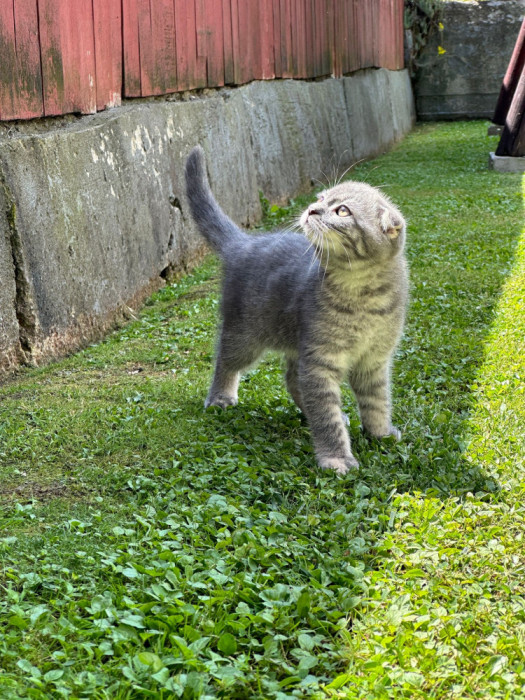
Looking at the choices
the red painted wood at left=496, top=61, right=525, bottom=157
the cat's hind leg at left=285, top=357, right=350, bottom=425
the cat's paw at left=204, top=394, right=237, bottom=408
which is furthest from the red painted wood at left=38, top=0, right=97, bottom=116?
the red painted wood at left=496, top=61, right=525, bottom=157

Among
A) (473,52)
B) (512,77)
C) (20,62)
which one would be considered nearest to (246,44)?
(20,62)

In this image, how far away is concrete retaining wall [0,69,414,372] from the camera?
4.76 metres

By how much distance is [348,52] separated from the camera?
1422 centimetres

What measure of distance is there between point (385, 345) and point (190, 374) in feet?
4.91

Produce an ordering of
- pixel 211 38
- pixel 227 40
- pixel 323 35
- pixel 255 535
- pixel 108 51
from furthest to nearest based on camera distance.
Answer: pixel 323 35, pixel 227 40, pixel 211 38, pixel 108 51, pixel 255 535

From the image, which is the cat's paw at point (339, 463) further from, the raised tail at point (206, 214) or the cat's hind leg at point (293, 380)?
the raised tail at point (206, 214)

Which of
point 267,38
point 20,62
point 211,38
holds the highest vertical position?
point 267,38

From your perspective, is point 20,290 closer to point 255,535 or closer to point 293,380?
point 293,380

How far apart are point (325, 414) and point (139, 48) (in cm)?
393

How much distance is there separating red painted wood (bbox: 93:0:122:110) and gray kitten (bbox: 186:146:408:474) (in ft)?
7.79

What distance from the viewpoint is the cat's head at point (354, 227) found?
3.57 meters

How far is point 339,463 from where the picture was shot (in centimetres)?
360

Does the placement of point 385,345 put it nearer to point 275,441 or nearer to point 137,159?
point 275,441

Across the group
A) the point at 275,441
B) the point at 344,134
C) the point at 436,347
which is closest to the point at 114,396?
the point at 275,441
